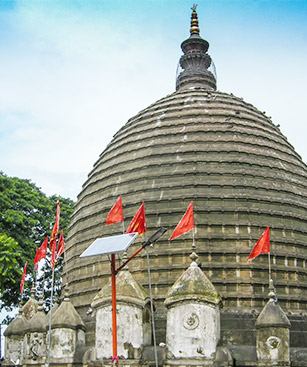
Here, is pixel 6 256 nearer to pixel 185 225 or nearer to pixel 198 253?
pixel 198 253

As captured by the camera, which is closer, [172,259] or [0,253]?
[172,259]

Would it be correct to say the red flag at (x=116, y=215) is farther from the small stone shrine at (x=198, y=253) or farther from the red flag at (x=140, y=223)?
the small stone shrine at (x=198, y=253)

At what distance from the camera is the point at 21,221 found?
86.7ft

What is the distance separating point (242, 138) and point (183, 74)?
7769 mm

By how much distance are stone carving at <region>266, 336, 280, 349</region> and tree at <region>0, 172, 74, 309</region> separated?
44.4 ft

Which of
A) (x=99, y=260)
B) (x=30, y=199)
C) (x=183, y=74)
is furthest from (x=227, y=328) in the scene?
(x=30, y=199)

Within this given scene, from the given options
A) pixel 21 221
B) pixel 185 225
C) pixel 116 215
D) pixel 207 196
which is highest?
pixel 21 221

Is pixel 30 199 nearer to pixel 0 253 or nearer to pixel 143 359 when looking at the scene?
pixel 0 253

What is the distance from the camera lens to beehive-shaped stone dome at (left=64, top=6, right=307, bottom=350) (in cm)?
1586

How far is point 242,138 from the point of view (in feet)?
63.2

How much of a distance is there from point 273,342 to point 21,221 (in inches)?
679

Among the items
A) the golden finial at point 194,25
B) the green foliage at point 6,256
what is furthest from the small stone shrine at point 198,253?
the golden finial at point 194,25

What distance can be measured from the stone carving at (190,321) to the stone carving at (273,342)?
1.80 meters

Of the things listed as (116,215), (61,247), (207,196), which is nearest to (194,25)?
(207,196)
